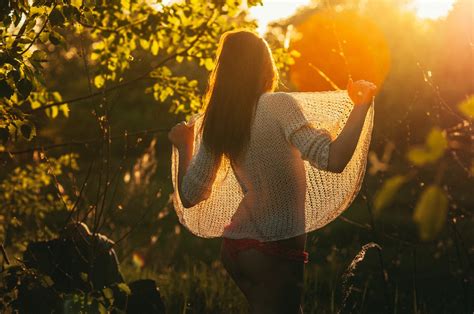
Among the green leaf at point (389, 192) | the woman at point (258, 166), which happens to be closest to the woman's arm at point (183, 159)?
the woman at point (258, 166)

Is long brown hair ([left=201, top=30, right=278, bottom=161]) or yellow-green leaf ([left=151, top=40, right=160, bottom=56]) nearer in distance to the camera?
long brown hair ([left=201, top=30, right=278, bottom=161])

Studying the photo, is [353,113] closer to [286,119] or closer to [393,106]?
[286,119]

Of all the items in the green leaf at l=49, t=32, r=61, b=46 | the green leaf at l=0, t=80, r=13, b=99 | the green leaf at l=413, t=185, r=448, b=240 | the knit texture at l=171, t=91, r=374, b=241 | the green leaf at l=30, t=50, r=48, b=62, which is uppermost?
the green leaf at l=413, t=185, r=448, b=240

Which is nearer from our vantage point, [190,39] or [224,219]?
[224,219]

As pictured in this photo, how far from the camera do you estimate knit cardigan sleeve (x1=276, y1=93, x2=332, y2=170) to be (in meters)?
2.80

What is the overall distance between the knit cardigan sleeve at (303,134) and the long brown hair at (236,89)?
15 cm

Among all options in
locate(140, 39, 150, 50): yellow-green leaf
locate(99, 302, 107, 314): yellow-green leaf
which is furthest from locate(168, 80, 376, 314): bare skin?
locate(140, 39, 150, 50): yellow-green leaf

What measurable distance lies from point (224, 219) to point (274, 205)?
0.51m

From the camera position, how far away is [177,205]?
13.0 ft

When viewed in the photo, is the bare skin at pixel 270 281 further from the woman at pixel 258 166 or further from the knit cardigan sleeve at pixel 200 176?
the knit cardigan sleeve at pixel 200 176

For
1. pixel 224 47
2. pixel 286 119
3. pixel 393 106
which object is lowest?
pixel 393 106

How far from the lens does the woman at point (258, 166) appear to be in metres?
3.07

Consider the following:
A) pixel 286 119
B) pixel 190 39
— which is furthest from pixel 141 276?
pixel 286 119

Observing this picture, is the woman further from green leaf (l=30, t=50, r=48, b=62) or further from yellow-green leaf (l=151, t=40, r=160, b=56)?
yellow-green leaf (l=151, t=40, r=160, b=56)
